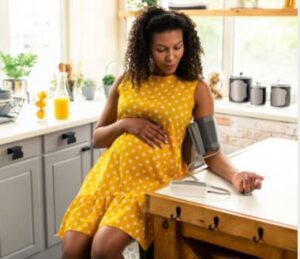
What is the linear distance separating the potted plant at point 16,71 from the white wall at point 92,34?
67 cm

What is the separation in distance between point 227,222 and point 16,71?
2.09 meters

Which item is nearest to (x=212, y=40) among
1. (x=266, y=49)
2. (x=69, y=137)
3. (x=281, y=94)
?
(x=266, y=49)

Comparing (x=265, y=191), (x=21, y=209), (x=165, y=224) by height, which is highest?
(x=265, y=191)

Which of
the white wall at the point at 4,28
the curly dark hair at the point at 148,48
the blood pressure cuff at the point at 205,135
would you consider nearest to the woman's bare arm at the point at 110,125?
the curly dark hair at the point at 148,48

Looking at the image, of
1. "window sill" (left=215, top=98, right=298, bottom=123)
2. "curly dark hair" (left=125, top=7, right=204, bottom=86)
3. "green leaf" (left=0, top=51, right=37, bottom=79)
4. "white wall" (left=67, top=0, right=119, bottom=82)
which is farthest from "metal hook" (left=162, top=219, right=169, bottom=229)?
"white wall" (left=67, top=0, right=119, bottom=82)

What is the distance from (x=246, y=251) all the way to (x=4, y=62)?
2.22 metres

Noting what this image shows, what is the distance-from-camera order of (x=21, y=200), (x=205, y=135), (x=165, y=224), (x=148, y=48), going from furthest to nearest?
(x=21, y=200)
(x=148, y=48)
(x=205, y=135)
(x=165, y=224)

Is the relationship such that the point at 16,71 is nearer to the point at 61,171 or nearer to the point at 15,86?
the point at 15,86

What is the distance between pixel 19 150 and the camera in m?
2.96

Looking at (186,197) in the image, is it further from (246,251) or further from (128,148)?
(128,148)

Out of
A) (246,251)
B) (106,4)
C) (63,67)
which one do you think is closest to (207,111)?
(246,251)

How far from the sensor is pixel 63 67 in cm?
406

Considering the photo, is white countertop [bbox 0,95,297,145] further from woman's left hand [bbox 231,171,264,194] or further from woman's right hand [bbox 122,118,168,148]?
woman's left hand [bbox 231,171,264,194]

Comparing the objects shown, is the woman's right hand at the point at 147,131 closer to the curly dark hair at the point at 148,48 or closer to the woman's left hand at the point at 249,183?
the curly dark hair at the point at 148,48
